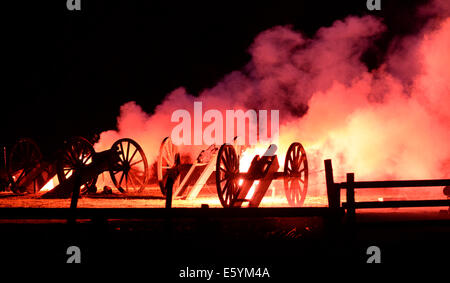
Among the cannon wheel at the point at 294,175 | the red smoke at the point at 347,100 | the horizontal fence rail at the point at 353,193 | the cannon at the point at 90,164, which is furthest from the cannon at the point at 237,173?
the red smoke at the point at 347,100

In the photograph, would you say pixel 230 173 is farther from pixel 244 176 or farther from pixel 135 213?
pixel 135 213

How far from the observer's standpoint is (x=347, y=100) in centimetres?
2086

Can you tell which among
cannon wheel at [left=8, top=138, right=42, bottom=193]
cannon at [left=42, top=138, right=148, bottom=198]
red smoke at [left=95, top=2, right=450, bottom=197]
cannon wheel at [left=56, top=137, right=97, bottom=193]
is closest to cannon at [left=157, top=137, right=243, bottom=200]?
cannon at [left=42, top=138, right=148, bottom=198]

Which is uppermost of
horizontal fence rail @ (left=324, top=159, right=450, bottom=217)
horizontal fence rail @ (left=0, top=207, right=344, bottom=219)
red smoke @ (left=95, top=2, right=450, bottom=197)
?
red smoke @ (left=95, top=2, right=450, bottom=197)

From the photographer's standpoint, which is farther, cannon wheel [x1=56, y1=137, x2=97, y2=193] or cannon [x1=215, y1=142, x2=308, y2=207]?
cannon wheel [x1=56, y1=137, x2=97, y2=193]

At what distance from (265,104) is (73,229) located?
2044 cm

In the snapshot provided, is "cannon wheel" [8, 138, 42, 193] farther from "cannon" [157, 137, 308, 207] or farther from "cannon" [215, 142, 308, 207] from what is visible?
"cannon" [215, 142, 308, 207]

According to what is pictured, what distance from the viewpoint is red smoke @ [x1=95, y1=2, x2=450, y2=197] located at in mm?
18344

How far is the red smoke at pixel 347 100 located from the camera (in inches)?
722

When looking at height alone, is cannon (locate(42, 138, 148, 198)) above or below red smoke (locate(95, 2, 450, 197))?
below

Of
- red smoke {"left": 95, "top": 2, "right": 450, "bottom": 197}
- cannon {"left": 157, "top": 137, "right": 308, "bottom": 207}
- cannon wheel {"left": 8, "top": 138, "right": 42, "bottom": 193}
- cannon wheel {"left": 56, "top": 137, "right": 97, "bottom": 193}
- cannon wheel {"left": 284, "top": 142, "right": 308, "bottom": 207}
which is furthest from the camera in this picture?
red smoke {"left": 95, "top": 2, "right": 450, "bottom": 197}

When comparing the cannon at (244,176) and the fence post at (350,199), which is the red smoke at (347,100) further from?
the fence post at (350,199)

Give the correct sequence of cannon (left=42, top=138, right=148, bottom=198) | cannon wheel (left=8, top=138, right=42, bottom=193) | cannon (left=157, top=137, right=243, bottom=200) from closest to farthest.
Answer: cannon (left=157, top=137, right=243, bottom=200) → cannon (left=42, top=138, right=148, bottom=198) → cannon wheel (left=8, top=138, right=42, bottom=193)

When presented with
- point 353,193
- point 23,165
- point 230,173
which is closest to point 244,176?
point 230,173
